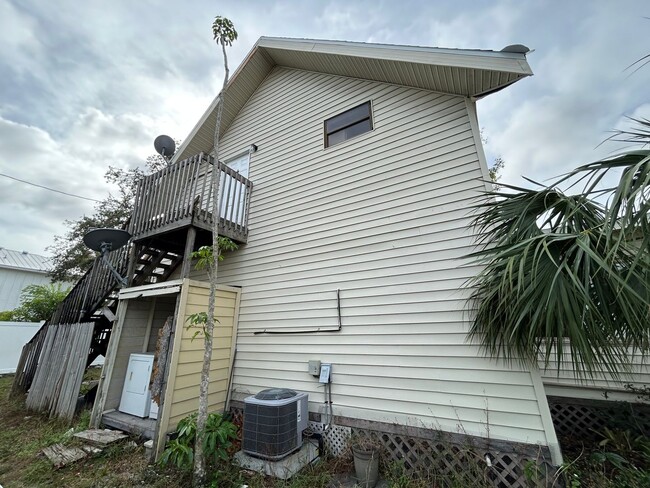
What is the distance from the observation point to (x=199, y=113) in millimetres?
7414

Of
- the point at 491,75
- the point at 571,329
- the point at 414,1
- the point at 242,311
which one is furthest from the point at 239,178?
the point at 571,329

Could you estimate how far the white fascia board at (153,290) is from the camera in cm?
451

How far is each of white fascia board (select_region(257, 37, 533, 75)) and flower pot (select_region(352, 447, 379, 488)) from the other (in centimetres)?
532

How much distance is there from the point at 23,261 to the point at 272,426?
87.3 ft

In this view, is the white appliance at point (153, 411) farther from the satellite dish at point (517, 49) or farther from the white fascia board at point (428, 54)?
the satellite dish at point (517, 49)

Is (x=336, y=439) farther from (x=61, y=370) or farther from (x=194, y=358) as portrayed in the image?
(x=61, y=370)

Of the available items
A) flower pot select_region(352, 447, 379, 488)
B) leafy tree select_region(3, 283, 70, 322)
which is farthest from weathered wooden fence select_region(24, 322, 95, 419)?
leafy tree select_region(3, 283, 70, 322)

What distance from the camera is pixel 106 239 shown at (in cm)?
546

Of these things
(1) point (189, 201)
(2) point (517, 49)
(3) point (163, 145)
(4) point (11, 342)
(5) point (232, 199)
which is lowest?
(4) point (11, 342)

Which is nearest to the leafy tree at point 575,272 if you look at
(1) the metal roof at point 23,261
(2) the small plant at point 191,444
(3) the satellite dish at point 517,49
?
(3) the satellite dish at point 517,49

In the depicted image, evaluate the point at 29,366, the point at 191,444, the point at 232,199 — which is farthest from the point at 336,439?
the point at 29,366

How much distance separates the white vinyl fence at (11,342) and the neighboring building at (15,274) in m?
8.37

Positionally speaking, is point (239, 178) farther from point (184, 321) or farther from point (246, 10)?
point (246, 10)

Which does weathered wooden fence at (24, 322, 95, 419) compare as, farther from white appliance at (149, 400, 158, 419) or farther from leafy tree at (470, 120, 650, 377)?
leafy tree at (470, 120, 650, 377)
